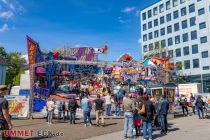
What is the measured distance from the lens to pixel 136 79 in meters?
23.9

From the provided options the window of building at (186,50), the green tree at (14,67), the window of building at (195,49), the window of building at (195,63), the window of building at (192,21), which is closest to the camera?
the window of building at (195,63)

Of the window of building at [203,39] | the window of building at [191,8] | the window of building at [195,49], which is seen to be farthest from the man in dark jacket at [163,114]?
the window of building at [191,8]

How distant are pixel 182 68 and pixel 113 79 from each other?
33883mm

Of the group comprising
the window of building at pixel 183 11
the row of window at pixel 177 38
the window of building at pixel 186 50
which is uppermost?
the window of building at pixel 183 11

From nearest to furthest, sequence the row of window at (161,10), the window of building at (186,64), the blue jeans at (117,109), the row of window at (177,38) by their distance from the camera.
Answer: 1. the blue jeans at (117,109)
2. the row of window at (177,38)
3. the window of building at (186,64)
4. the row of window at (161,10)

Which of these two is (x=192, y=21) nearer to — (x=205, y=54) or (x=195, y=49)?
(x=195, y=49)

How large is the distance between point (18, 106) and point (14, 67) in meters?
46.9

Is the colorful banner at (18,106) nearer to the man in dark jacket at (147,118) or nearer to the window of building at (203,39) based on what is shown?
the man in dark jacket at (147,118)

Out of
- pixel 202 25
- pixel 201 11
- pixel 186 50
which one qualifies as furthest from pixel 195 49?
pixel 201 11

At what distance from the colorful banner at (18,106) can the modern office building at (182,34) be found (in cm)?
3823

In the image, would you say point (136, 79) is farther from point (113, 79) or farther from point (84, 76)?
point (84, 76)

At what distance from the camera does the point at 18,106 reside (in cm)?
1828

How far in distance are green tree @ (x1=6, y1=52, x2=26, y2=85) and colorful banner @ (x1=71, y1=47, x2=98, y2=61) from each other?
26540 millimetres

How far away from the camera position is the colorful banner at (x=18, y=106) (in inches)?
706
